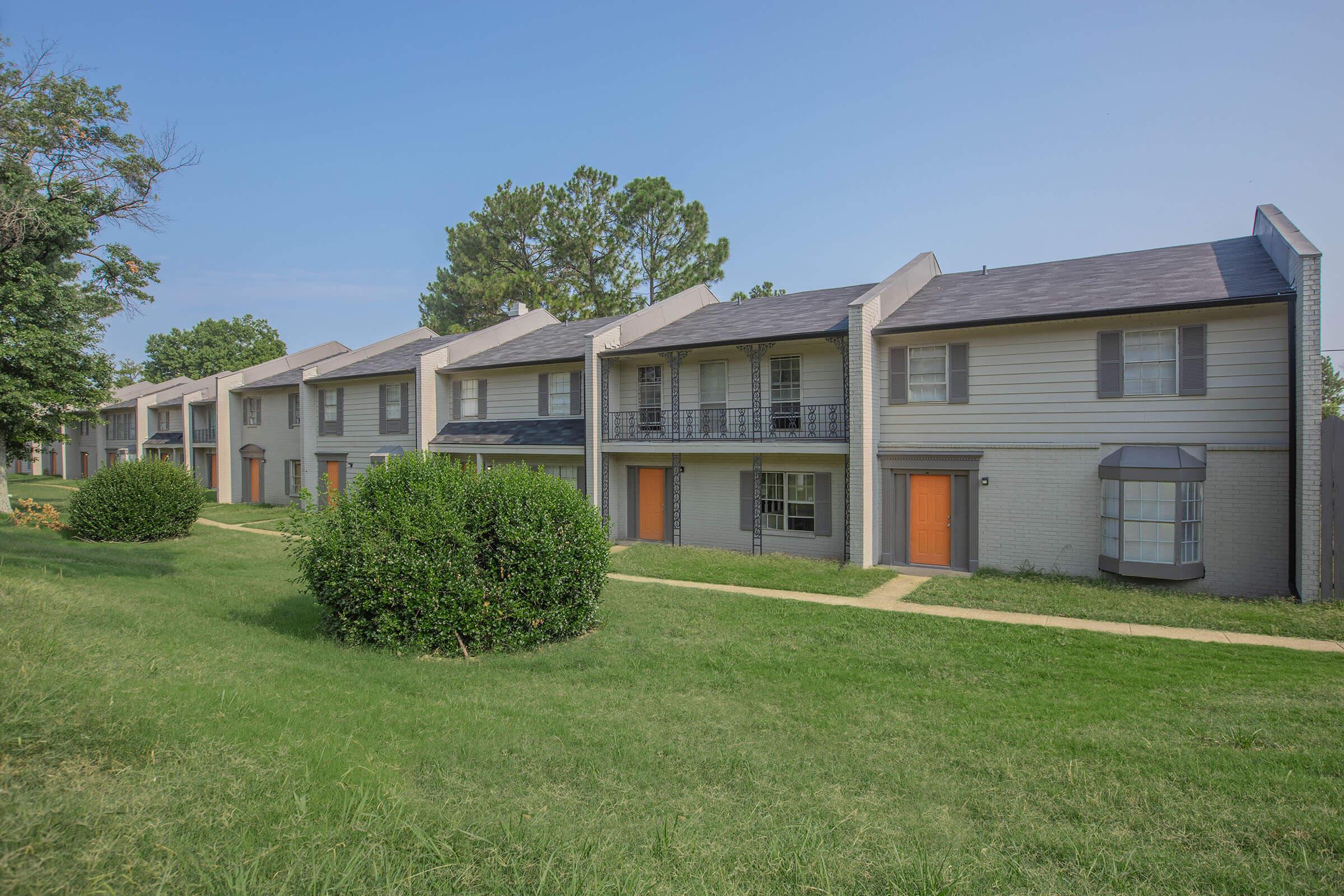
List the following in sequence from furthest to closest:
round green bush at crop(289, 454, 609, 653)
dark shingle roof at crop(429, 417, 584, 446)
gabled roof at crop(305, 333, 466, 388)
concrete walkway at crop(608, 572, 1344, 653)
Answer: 1. gabled roof at crop(305, 333, 466, 388)
2. dark shingle roof at crop(429, 417, 584, 446)
3. concrete walkway at crop(608, 572, 1344, 653)
4. round green bush at crop(289, 454, 609, 653)

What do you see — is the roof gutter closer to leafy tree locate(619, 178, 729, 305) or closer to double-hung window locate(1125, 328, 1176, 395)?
double-hung window locate(1125, 328, 1176, 395)

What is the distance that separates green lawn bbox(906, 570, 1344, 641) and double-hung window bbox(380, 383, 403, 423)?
1915 centimetres

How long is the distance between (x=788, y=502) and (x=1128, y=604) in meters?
7.64

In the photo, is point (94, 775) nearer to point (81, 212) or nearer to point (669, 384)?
point (669, 384)

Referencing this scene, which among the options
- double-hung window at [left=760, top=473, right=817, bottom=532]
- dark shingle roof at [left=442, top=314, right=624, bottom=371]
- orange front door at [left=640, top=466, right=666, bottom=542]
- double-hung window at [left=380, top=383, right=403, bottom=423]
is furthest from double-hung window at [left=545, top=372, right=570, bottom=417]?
double-hung window at [left=760, top=473, right=817, bottom=532]

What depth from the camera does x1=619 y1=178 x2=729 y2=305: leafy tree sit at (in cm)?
3828

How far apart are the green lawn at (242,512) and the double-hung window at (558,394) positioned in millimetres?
10885

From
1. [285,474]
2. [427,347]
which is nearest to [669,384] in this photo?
[427,347]

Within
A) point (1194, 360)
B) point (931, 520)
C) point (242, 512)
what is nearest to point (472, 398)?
point (242, 512)

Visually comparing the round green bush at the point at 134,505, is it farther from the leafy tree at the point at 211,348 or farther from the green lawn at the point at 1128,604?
the leafy tree at the point at 211,348

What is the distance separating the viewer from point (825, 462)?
1702cm

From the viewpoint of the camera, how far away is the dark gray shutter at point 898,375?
Result: 15727 millimetres

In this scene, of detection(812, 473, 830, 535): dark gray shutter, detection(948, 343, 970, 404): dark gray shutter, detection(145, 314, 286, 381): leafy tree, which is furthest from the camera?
detection(145, 314, 286, 381): leafy tree

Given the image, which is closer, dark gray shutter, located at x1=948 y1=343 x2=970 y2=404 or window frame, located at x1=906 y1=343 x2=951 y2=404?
dark gray shutter, located at x1=948 y1=343 x2=970 y2=404
